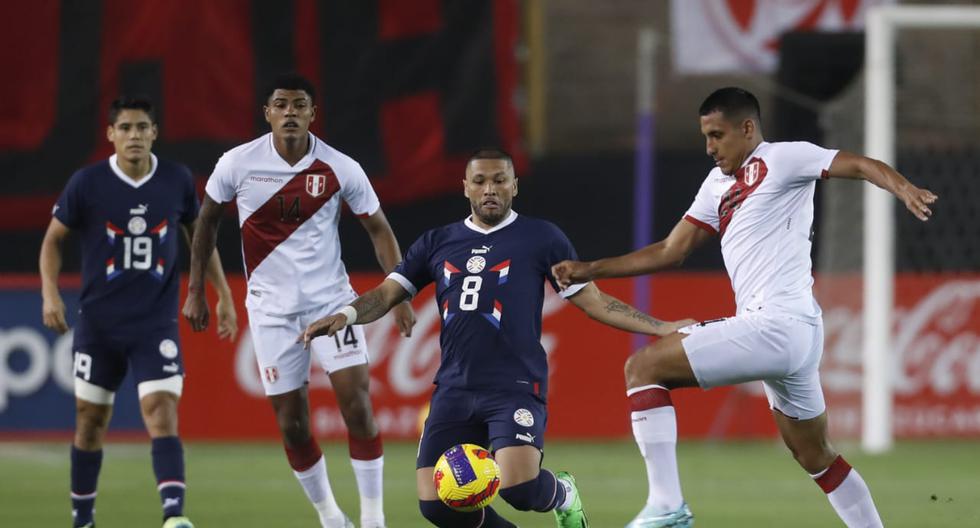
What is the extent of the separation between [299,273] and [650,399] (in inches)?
84.3

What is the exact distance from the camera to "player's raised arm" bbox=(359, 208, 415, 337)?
843 centimetres

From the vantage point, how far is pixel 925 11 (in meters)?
14.2

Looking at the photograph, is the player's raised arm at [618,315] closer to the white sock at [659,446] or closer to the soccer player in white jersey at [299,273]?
the white sock at [659,446]

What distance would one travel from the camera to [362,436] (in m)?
8.52

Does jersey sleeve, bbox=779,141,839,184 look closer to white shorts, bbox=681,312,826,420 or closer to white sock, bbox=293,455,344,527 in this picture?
white shorts, bbox=681,312,826,420

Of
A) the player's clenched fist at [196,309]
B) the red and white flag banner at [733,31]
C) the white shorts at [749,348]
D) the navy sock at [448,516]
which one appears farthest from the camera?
the red and white flag banner at [733,31]

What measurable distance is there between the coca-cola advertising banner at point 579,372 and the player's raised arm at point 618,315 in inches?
→ 276

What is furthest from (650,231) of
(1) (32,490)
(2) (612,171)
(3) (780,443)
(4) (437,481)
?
(4) (437,481)

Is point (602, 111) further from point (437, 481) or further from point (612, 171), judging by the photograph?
point (437, 481)

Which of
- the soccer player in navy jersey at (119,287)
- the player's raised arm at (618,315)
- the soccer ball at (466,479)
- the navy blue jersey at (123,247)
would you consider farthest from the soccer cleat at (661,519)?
the navy blue jersey at (123,247)

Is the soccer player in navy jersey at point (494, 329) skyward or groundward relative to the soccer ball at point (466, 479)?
skyward

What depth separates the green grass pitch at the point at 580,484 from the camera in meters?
9.57

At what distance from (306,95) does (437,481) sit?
215 cm

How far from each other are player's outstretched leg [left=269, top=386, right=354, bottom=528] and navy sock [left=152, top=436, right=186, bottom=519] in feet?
1.83
